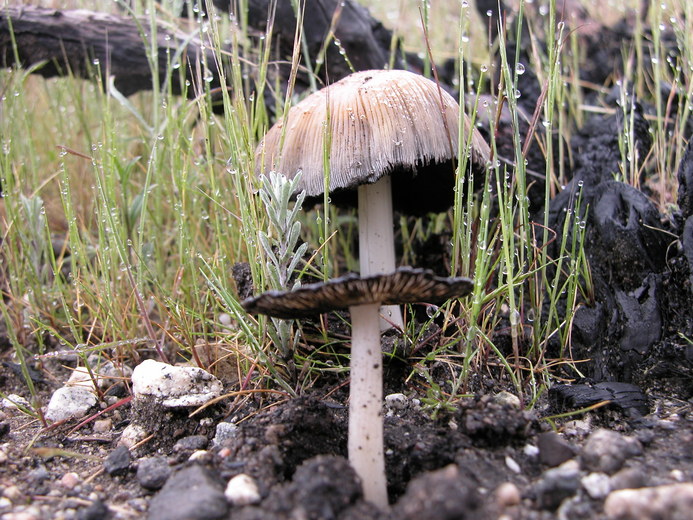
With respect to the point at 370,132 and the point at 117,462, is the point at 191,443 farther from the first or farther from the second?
the point at 370,132

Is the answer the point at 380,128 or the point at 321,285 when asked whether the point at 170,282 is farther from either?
the point at 321,285

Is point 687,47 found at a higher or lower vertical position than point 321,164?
higher

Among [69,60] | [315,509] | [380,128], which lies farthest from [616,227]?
[69,60]

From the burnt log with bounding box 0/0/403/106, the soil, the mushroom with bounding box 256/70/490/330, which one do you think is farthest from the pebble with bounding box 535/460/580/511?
the burnt log with bounding box 0/0/403/106

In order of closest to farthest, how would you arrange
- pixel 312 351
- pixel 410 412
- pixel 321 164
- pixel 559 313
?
pixel 410 412 < pixel 321 164 < pixel 312 351 < pixel 559 313

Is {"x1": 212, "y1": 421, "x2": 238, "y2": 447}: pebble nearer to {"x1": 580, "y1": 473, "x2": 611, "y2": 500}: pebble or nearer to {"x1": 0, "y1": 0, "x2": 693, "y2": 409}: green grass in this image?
{"x1": 0, "y1": 0, "x2": 693, "y2": 409}: green grass

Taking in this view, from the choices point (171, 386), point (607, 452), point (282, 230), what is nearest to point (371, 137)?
point (282, 230)
